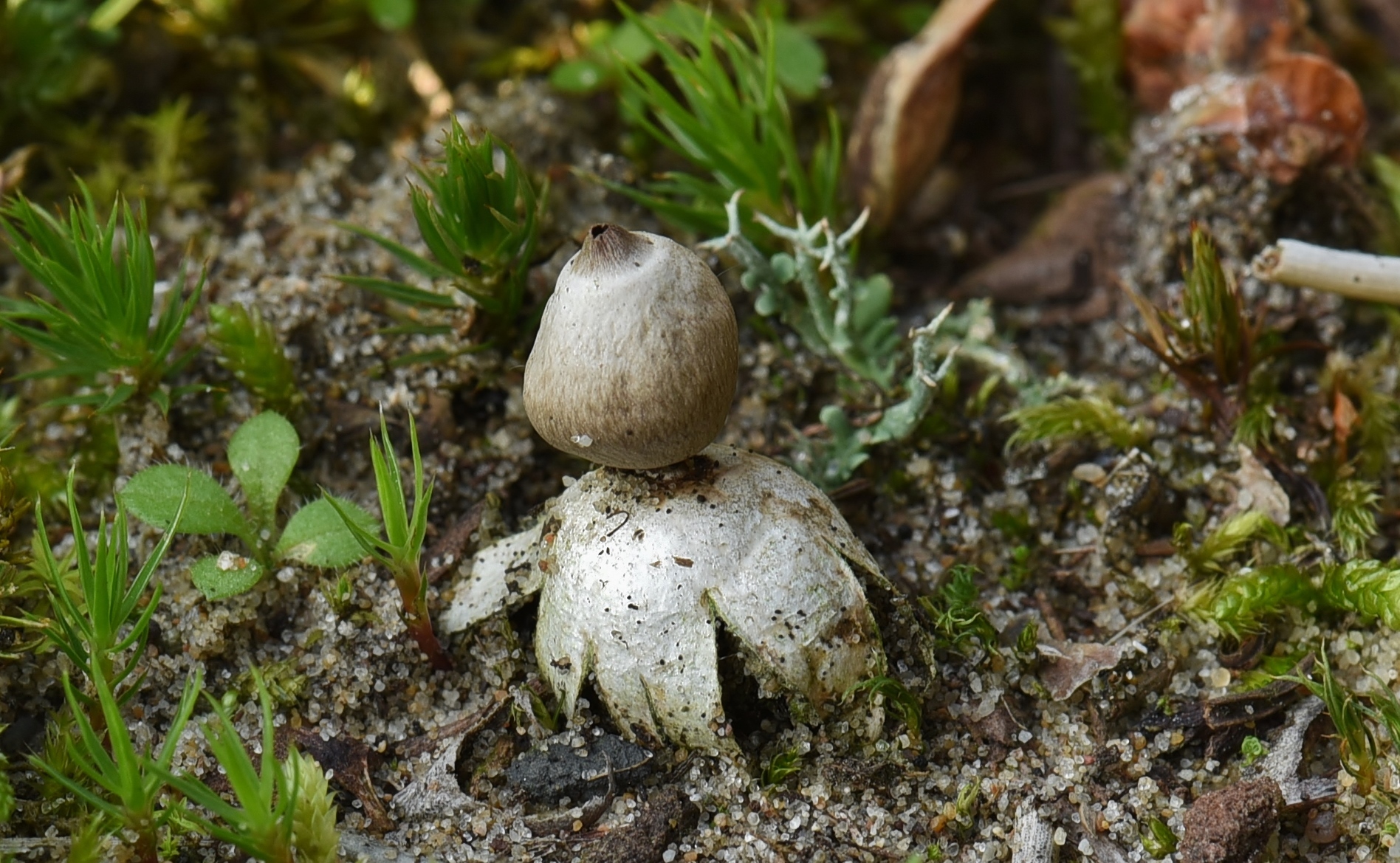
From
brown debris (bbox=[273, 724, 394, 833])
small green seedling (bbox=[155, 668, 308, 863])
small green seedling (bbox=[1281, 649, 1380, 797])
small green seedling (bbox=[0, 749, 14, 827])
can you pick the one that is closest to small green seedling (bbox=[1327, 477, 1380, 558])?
small green seedling (bbox=[1281, 649, 1380, 797])

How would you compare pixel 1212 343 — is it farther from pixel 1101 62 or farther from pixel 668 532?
pixel 668 532

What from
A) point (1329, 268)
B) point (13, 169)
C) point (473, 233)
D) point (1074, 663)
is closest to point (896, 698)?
point (1074, 663)

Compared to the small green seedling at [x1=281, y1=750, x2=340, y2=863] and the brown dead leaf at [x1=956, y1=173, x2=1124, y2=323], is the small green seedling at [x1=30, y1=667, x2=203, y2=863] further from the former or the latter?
the brown dead leaf at [x1=956, y1=173, x2=1124, y2=323]

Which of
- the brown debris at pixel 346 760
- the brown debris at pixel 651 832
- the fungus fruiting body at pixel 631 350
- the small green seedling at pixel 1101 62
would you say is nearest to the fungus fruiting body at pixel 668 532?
the fungus fruiting body at pixel 631 350

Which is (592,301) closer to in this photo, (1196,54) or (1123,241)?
(1123,241)

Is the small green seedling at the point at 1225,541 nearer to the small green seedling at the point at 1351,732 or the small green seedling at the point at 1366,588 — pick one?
the small green seedling at the point at 1366,588

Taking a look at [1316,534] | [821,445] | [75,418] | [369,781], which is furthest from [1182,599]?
[75,418]
